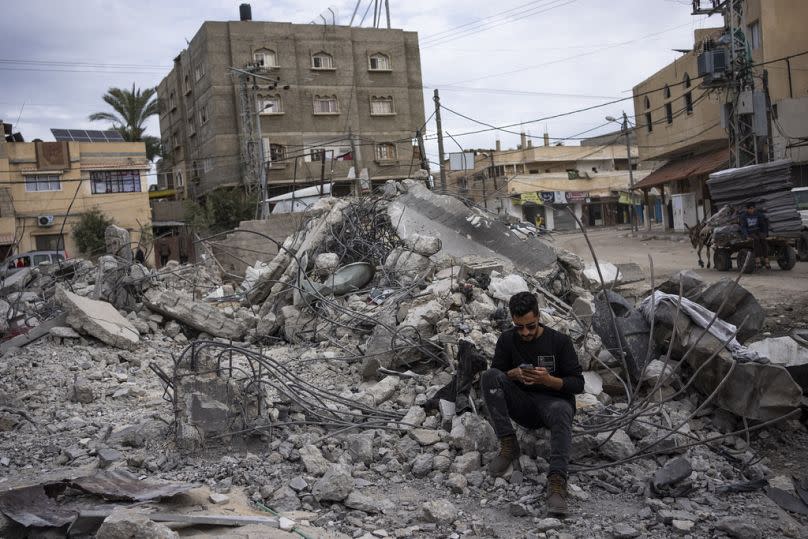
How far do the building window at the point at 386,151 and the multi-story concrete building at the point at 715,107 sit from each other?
12.9 metres

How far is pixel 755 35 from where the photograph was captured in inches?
1003

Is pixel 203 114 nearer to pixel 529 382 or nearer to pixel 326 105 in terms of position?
pixel 326 105

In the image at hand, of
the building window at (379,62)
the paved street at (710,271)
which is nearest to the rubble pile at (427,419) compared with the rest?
the paved street at (710,271)

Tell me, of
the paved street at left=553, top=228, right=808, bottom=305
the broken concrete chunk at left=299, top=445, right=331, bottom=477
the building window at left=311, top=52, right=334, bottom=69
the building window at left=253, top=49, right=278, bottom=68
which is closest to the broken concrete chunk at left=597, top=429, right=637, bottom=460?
the broken concrete chunk at left=299, top=445, right=331, bottom=477

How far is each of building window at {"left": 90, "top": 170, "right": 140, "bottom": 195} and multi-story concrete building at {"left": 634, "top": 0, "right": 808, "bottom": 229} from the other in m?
22.8

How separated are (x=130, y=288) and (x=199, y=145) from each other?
29391 millimetres

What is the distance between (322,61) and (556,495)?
118 feet

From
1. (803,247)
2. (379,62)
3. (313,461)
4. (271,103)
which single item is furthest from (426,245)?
(379,62)

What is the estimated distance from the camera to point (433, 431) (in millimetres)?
4895

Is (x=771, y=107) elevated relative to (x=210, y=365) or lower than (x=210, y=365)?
elevated

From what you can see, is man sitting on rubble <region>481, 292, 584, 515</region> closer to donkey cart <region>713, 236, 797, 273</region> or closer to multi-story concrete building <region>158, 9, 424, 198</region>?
donkey cart <region>713, 236, 797, 273</region>

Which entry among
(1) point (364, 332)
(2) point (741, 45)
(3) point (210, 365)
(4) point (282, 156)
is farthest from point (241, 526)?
(4) point (282, 156)

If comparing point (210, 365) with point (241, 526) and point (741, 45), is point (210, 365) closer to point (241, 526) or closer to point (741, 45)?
point (241, 526)

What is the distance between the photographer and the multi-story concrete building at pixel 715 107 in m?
20.6
